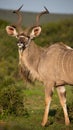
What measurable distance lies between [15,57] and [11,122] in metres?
10.9

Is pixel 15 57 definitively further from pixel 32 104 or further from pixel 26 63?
pixel 26 63

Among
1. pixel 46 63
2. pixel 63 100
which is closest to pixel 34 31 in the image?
pixel 46 63

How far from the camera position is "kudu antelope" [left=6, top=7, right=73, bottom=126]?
11008 mm

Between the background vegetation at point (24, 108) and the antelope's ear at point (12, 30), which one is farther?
the antelope's ear at point (12, 30)

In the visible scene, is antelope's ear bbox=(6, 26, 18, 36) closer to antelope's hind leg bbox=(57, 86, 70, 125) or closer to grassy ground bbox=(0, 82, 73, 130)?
antelope's hind leg bbox=(57, 86, 70, 125)

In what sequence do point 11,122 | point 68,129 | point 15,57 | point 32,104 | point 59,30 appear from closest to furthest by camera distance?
point 68,129 < point 11,122 < point 32,104 < point 15,57 < point 59,30

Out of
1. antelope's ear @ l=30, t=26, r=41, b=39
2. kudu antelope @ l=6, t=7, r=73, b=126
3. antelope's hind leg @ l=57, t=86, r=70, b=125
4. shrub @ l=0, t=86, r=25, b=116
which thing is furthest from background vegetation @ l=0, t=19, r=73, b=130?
antelope's ear @ l=30, t=26, r=41, b=39

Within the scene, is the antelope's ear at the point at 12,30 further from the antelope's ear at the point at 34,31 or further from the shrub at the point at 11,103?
the shrub at the point at 11,103

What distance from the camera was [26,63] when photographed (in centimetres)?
1150

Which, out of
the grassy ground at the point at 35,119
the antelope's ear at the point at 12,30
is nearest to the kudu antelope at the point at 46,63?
the antelope's ear at the point at 12,30

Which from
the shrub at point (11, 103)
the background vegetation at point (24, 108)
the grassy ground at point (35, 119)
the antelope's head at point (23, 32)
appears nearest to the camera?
the grassy ground at point (35, 119)

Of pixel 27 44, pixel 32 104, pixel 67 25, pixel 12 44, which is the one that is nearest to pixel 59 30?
pixel 67 25

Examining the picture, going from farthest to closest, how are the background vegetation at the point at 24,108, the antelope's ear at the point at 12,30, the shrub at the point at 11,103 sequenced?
the shrub at the point at 11,103 → the antelope's ear at the point at 12,30 → the background vegetation at the point at 24,108

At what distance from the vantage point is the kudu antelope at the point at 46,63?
11008 mm
